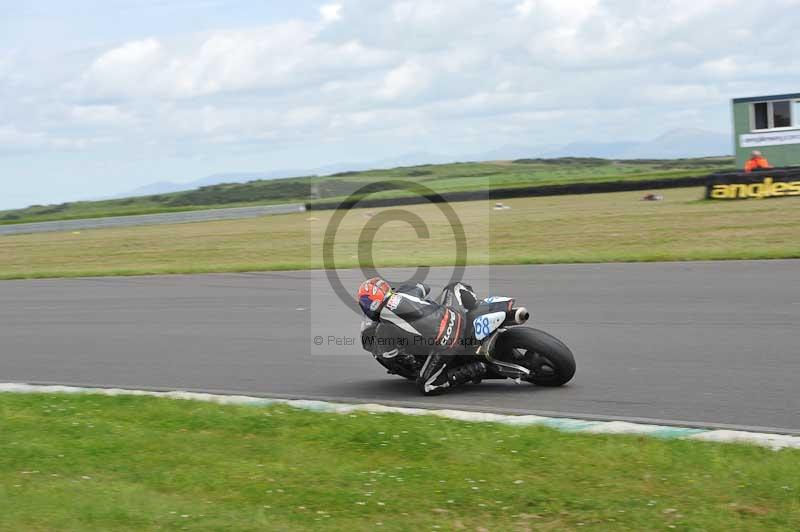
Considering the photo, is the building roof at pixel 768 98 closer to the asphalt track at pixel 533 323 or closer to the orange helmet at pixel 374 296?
the asphalt track at pixel 533 323

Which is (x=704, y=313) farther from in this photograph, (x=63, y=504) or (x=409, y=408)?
(x=63, y=504)

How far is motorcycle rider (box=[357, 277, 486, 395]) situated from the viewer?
289 inches

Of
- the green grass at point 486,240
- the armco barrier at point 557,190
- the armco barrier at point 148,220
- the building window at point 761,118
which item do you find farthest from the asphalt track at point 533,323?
the armco barrier at point 148,220

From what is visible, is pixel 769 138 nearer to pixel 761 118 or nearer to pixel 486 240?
pixel 761 118

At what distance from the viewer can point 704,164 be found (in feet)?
171

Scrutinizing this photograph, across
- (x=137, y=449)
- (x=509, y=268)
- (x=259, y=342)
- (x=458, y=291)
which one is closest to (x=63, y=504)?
(x=137, y=449)

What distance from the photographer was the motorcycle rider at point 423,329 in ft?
24.1

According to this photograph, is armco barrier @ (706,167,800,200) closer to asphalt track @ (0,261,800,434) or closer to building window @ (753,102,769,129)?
building window @ (753,102,769,129)

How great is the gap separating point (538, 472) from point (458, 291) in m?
2.70

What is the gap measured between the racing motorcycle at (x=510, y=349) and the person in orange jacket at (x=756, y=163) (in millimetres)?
23939

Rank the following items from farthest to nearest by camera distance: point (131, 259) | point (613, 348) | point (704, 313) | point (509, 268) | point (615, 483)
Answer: point (131, 259) < point (509, 268) < point (704, 313) < point (613, 348) < point (615, 483)

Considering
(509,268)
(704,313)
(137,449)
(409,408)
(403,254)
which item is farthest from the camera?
(403,254)

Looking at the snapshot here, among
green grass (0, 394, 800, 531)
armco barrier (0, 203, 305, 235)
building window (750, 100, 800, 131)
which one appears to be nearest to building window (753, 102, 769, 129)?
building window (750, 100, 800, 131)

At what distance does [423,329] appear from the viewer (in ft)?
24.3
